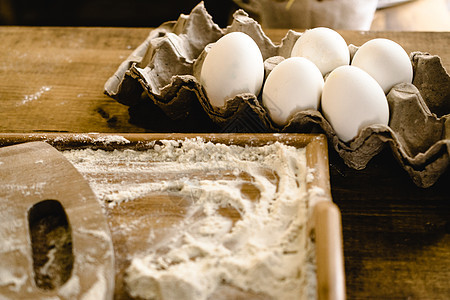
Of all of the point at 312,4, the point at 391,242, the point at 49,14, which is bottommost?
the point at 49,14

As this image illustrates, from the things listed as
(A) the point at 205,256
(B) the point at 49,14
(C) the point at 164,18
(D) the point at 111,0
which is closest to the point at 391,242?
(A) the point at 205,256

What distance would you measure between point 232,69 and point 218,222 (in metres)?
0.31

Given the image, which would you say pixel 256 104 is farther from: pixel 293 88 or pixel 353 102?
pixel 353 102

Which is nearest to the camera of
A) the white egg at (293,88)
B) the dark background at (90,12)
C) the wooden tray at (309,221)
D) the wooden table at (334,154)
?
the wooden tray at (309,221)

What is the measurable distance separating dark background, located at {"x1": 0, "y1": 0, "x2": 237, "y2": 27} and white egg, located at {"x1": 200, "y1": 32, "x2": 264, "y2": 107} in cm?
123

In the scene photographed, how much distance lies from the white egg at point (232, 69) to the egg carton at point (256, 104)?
1.3 inches

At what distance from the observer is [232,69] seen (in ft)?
2.81

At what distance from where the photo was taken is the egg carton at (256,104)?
79 cm

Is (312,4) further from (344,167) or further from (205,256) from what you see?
(205,256)

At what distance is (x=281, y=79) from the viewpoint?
825 mm

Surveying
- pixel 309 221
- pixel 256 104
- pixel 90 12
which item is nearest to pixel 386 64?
pixel 256 104

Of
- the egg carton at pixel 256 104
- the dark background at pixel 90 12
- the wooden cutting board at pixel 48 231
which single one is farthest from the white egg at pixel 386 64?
the dark background at pixel 90 12

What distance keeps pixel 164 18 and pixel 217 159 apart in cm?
146

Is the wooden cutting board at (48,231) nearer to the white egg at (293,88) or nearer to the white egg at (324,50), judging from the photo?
the white egg at (293,88)
